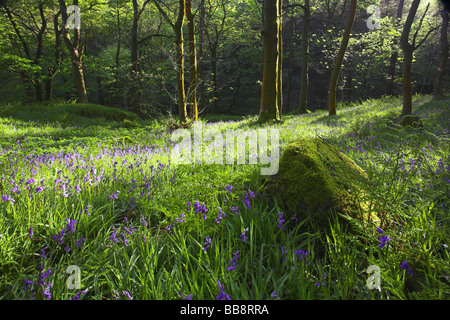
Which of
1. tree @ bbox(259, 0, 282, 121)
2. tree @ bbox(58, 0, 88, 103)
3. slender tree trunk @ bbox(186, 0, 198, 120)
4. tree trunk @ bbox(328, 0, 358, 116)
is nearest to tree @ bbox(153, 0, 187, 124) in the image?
slender tree trunk @ bbox(186, 0, 198, 120)

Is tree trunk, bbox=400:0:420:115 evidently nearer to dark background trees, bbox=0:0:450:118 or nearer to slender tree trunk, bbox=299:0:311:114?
dark background trees, bbox=0:0:450:118

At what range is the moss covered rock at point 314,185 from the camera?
2219 millimetres

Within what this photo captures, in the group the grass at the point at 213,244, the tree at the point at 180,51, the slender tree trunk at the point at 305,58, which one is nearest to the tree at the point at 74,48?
the tree at the point at 180,51

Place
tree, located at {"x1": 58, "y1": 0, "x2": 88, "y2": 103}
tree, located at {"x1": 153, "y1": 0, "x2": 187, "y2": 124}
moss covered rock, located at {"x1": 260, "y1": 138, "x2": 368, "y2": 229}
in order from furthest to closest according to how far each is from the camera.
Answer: tree, located at {"x1": 58, "y1": 0, "x2": 88, "y2": 103}
tree, located at {"x1": 153, "y1": 0, "x2": 187, "y2": 124}
moss covered rock, located at {"x1": 260, "y1": 138, "x2": 368, "y2": 229}

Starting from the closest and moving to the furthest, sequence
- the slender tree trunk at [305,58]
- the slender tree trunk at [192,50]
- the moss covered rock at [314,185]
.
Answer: the moss covered rock at [314,185] < the slender tree trunk at [192,50] < the slender tree trunk at [305,58]

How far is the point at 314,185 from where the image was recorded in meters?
2.35

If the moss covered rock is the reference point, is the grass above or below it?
below

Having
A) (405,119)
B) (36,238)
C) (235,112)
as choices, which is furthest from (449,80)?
(36,238)

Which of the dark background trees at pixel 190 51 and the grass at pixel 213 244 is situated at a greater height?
the dark background trees at pixel 190 51

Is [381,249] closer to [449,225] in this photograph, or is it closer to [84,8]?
[449,225]

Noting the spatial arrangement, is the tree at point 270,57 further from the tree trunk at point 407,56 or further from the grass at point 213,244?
the grass at point 213,244

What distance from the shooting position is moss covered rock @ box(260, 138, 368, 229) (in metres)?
2.22

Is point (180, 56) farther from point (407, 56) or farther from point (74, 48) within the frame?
point (74, 48)

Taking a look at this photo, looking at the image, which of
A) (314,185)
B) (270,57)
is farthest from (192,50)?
(314,185)
